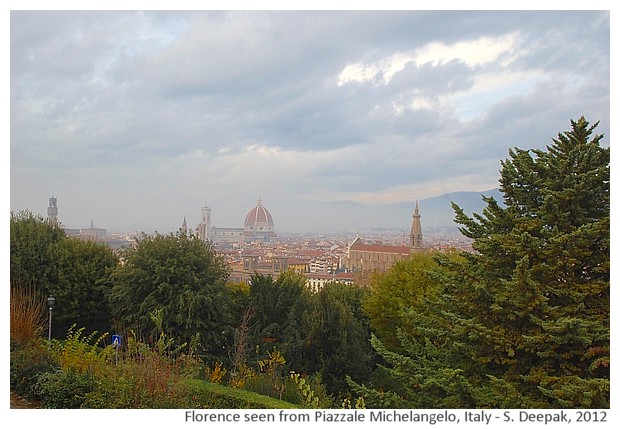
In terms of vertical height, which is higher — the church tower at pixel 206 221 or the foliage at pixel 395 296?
the church tower at pixel 206 221

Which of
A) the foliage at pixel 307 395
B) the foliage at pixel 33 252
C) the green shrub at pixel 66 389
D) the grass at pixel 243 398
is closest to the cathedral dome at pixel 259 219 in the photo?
the foliage at pixel 33 252

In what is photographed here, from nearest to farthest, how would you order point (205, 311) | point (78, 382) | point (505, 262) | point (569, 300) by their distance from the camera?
point (78, 382), point (569, 300), point (505, 262), point (205, 311)

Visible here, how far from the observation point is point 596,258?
6293mm

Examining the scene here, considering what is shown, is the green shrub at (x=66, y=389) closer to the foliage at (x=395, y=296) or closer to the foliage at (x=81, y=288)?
the foliage at (x=81, y=288)

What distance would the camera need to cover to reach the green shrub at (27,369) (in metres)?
5.28

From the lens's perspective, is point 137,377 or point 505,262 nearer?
point 137,377

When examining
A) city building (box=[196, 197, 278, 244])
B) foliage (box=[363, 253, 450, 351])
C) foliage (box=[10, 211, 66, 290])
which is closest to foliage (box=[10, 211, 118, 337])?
foliage (box=[10, 211, 66, 290])

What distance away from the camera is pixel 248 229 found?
16875mm

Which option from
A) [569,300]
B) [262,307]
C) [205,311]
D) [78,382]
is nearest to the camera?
[78,382]

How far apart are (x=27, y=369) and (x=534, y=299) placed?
5.36m

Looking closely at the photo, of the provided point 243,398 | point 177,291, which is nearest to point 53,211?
point 177,291
